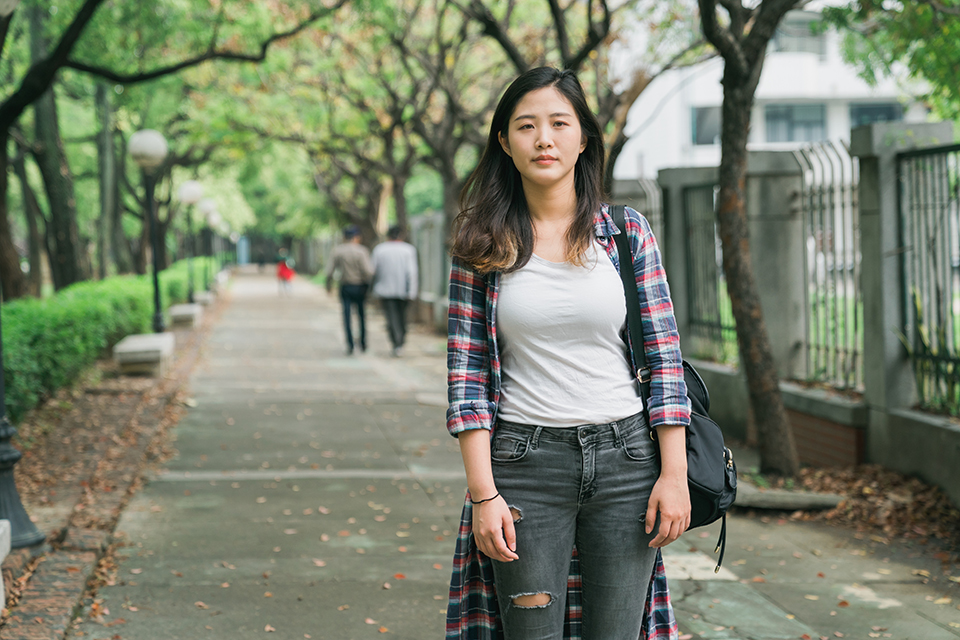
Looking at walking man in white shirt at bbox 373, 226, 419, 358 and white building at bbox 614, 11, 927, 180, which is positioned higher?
white building at bbox 614, 11, 927, 180

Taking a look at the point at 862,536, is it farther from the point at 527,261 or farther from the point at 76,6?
the point at 76,6

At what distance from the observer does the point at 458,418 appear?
2385 mm

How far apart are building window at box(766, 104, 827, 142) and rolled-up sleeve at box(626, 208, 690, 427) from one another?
34665 mm

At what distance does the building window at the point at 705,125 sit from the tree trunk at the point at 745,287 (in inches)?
1159

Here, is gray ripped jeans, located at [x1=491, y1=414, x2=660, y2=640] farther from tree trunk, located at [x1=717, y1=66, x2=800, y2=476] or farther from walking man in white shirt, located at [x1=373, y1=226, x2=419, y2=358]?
walking man in white shirt, located at [x1=373, y1=226, x2=419, y2=358]

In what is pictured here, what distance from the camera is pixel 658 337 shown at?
8.04ft

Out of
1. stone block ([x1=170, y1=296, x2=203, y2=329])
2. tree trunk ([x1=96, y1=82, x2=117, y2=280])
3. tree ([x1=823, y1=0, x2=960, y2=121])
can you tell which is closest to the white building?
stone block ([x1=170, y1=296, x2=203, y2=329])

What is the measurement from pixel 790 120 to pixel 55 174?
89.7ft

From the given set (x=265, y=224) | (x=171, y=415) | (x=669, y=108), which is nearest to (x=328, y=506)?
(x=171, y=415)

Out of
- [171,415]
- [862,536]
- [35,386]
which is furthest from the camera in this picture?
[171,415]

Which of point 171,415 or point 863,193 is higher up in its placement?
point 863,193

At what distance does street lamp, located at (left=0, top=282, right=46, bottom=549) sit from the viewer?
16.7ft

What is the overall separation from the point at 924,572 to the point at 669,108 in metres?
31.2

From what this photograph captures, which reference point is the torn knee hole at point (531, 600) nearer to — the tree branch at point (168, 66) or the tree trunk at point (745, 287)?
the tree trunk at point (745, 287)
